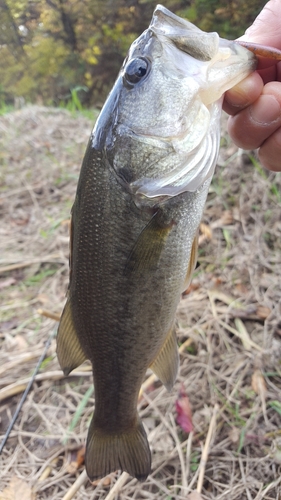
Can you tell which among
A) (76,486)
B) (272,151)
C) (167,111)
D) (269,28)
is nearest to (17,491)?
(76,486)

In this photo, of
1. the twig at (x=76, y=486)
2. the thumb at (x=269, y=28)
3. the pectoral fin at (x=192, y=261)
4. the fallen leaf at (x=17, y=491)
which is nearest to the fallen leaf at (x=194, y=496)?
the twig at (x=76, y=486)

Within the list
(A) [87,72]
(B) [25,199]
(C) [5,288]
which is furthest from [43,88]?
(C) [5,288]

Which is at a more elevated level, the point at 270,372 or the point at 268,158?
the point at 268,158

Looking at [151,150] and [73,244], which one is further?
[73,244]

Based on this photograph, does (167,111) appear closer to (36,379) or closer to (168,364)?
(168,364)

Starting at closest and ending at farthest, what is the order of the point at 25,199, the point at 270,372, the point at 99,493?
the point at 99,493 → the point at 270,372 → the point at 25,199

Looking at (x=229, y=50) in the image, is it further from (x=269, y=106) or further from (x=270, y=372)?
(x=270, y=372)

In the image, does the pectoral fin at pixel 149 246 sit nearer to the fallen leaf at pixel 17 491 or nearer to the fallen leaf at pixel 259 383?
the fallen leaf at pixel 259 383

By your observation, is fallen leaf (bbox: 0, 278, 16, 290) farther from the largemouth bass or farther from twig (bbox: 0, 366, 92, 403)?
the largemouth bass
